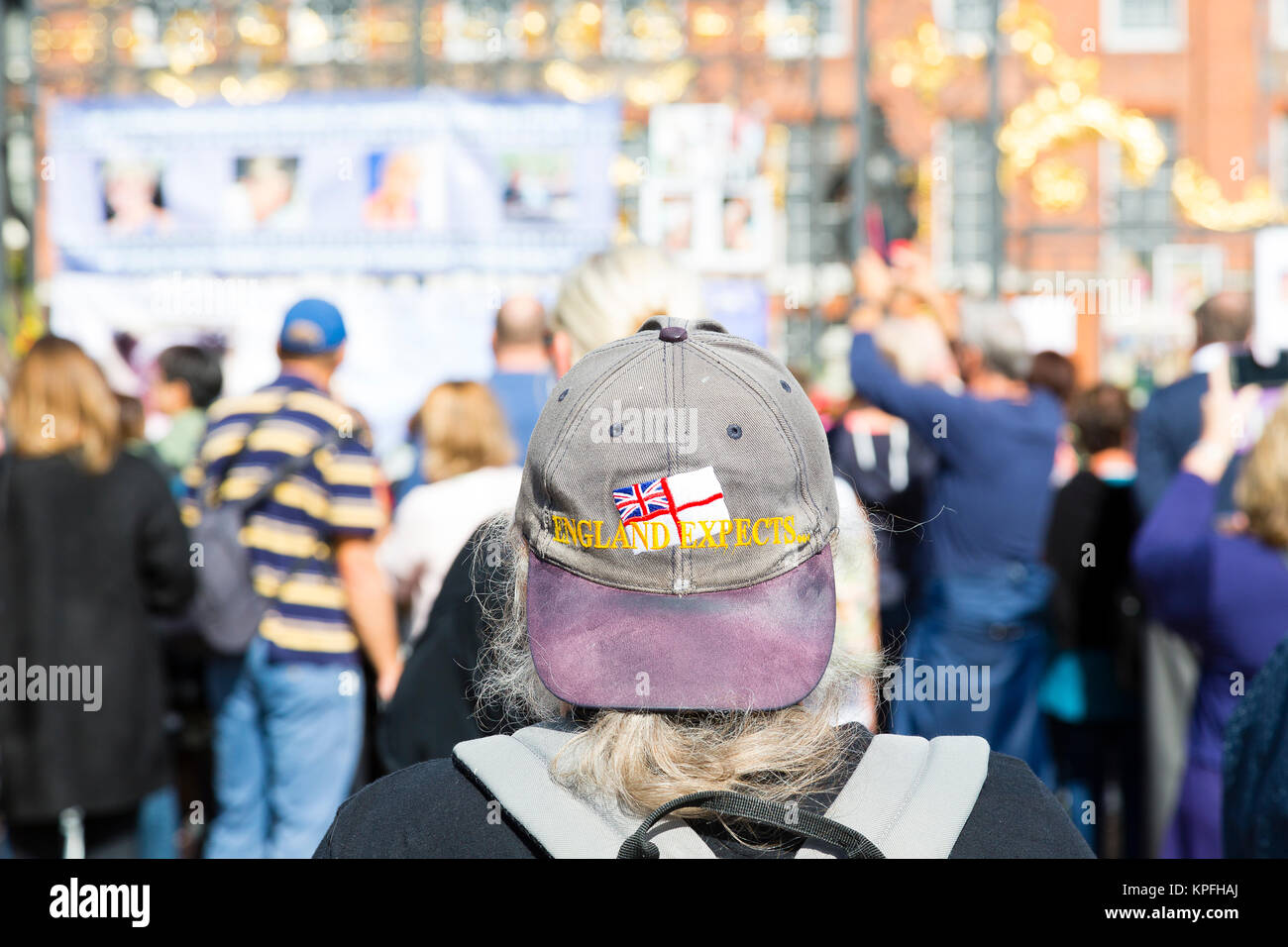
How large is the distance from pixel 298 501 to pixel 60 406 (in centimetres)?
69

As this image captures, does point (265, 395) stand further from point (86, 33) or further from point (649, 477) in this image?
point (86, 33)

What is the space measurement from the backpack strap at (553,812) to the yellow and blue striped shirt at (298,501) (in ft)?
8.32

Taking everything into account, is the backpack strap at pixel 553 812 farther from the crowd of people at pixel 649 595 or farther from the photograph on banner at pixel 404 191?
the photograph on banner at pixel 404 191

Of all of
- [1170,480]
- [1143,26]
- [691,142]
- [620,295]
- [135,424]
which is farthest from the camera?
[1143,26]

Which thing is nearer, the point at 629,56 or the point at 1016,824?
the point at 1016,824

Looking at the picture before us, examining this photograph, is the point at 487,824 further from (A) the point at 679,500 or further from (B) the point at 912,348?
(B) the point at 912,348

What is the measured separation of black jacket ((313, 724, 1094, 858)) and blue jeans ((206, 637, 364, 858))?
8.48ft

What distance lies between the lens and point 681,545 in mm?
1095

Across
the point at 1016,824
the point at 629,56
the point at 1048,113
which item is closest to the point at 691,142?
the point at 629,56

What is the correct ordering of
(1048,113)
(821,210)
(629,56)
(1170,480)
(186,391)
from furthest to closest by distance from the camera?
(629,56) → (821,210) → (1048,113) → (186,391) → (1170,480)

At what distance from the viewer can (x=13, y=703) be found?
3.37m

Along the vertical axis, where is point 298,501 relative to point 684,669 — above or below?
below

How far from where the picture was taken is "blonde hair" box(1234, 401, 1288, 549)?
2.58 m

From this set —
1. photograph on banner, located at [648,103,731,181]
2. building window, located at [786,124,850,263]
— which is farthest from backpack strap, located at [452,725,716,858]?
building window, located at [786,124,850,263]
